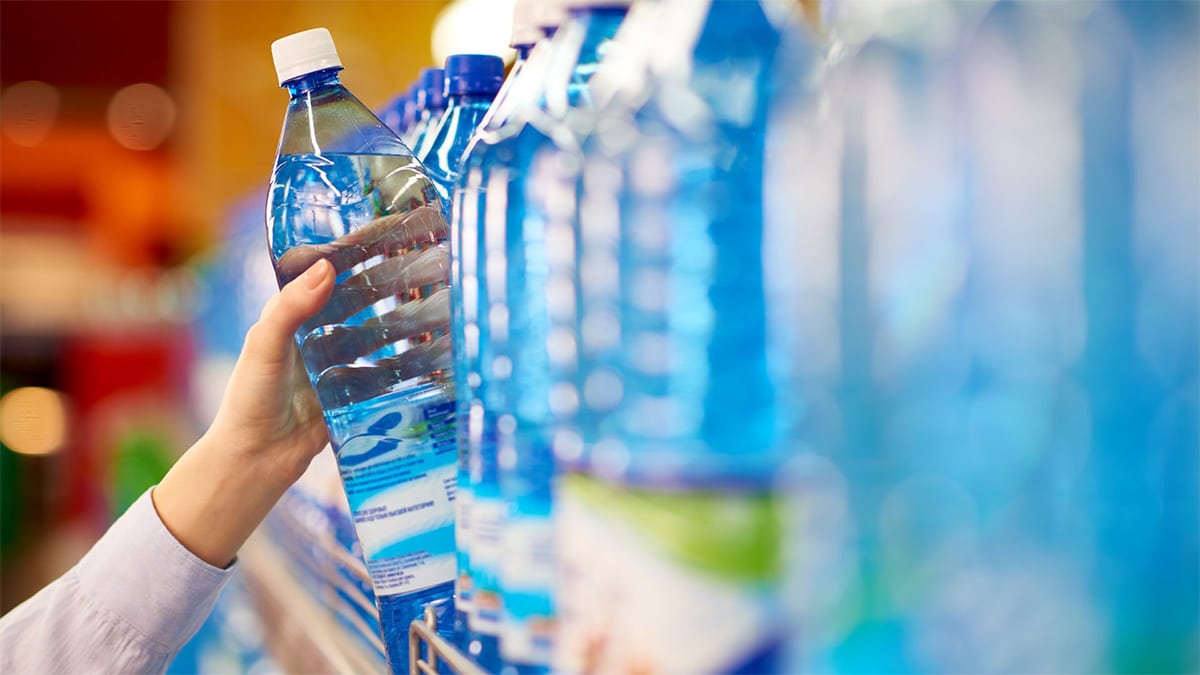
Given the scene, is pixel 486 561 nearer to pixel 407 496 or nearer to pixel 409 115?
pixel 407 496

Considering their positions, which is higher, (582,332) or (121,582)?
(582,332)

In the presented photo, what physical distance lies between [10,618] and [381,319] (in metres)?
0.47

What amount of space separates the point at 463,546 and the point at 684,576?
266 millimetres

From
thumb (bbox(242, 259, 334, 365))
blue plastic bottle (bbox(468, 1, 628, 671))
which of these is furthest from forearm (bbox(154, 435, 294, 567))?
blue plastic bottle (bbox(468, 1, 628, 671))

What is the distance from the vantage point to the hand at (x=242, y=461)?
40.3 inches

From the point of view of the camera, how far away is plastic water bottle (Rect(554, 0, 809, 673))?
1.65 ft

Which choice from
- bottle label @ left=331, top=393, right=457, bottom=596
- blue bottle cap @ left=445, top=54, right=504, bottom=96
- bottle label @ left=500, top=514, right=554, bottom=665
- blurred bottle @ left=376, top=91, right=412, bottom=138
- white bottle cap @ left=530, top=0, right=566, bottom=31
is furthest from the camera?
blurred bottle @ left=376, top=91, right=412, bottom=138

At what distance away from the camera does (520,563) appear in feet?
2.10

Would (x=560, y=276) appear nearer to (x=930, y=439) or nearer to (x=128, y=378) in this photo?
(x=930, y=439)

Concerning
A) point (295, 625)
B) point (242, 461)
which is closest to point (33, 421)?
point (295, 625)

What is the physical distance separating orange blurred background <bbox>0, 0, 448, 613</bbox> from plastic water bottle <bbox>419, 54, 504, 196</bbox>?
36.4 inches

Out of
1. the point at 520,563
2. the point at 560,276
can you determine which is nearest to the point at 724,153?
the point at 560,276

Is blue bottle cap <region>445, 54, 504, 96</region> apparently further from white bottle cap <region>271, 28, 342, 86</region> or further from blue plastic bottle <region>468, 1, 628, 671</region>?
blue plastic bottle <region>468, 1, 628, 671</region>

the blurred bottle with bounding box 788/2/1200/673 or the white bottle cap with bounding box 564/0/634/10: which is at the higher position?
the white bottle cap with bounding box 564/0/634/10
